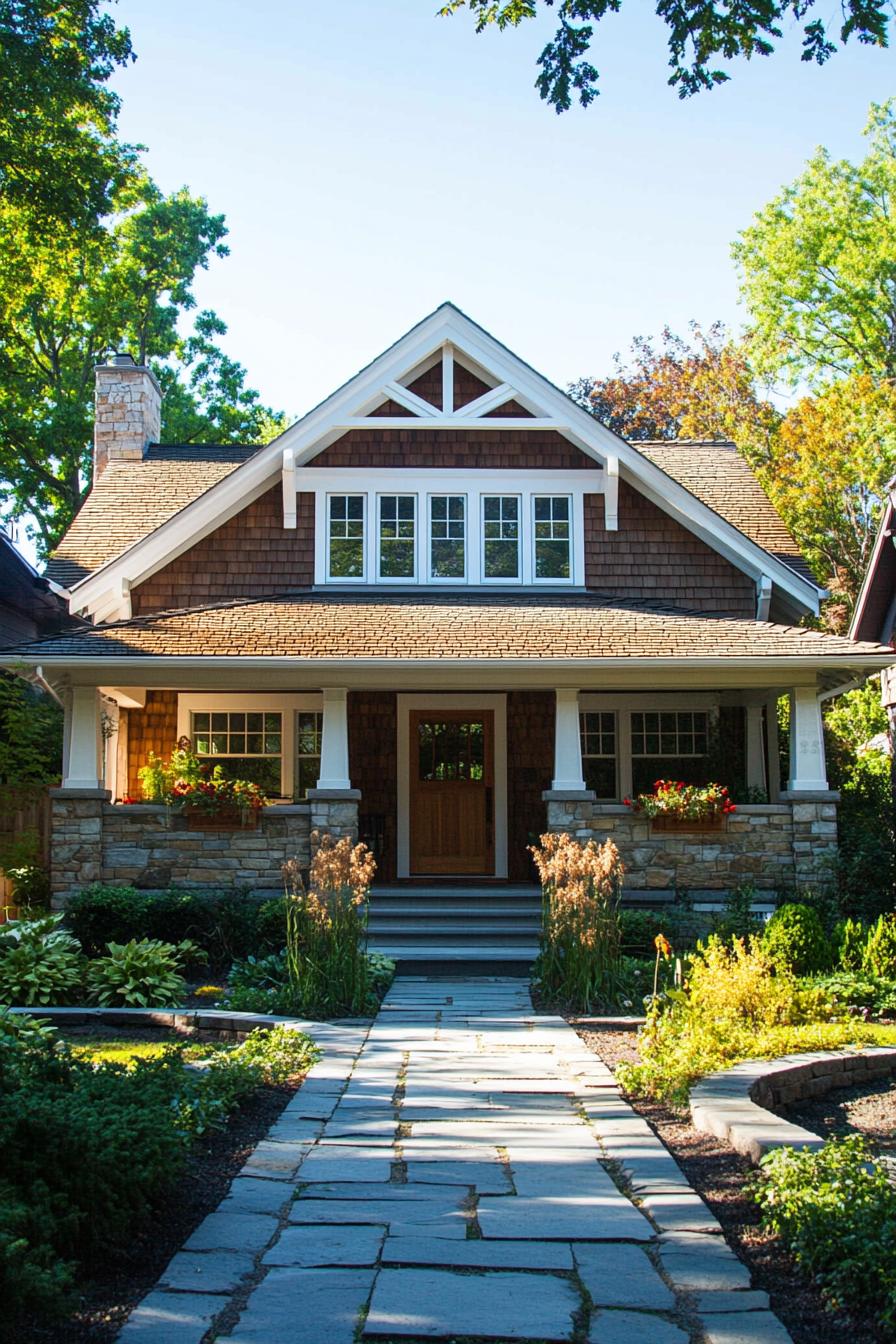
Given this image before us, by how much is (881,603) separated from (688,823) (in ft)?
16.3

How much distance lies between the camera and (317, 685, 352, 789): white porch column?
12.6 meters

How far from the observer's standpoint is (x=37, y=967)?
30.8ft

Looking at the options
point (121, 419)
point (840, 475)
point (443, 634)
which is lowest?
point (443, 634)

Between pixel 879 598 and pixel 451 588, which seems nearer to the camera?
pixel 451 588

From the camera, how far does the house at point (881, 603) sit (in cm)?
1523

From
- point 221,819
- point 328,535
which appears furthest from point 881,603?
point 221,819

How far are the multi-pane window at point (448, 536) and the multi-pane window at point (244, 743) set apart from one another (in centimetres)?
255

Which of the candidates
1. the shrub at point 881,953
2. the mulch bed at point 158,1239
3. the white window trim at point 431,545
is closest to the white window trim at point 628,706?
the white window trim at point 431,545

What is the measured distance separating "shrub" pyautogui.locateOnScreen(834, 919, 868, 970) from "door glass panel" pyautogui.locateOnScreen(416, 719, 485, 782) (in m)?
6.06

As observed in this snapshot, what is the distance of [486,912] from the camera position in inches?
492

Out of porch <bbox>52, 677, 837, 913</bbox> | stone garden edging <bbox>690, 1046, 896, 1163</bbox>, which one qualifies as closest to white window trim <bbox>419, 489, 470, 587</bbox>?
porch <bbox>52, 677, 837, 913</bbox>

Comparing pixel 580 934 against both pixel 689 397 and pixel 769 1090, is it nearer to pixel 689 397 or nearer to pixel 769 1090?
pixel 769 1090

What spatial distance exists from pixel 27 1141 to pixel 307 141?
6.89 m

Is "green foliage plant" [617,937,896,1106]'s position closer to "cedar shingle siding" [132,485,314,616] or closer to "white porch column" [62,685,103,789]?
"white porch column" [62,685,103,789]
